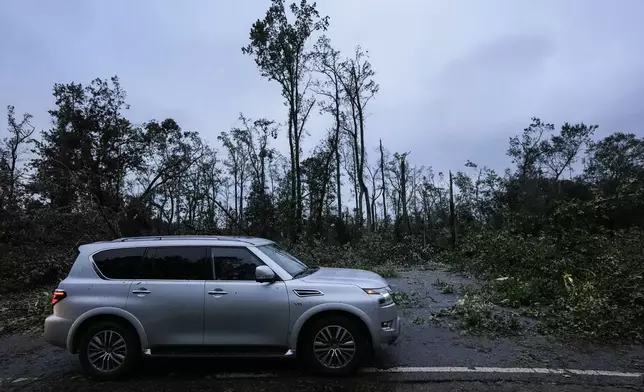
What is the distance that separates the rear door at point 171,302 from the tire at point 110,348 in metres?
0.27

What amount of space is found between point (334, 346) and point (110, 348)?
280cm

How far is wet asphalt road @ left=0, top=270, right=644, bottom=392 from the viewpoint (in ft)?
18.5

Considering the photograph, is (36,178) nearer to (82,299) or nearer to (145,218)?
(145,218)

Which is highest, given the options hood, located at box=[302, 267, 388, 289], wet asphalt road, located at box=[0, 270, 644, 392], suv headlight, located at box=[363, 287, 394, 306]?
hood, located at box=[302, 267, 388, 289]

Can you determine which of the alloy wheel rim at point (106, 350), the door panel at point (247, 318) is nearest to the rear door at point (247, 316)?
the door panel at point (247, 318)

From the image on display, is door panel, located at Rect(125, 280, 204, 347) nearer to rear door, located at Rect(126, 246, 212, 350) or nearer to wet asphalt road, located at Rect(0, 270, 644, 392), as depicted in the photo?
rear door, located at Rect(126, 246, 212, 350)

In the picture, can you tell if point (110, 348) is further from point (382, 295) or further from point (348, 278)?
point (382, 295)

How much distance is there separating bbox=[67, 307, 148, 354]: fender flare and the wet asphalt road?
0.53 m

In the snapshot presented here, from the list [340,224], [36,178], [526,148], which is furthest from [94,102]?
[526,148]

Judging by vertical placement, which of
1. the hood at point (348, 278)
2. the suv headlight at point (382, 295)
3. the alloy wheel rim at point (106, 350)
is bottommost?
the alloy wheel rim at point (106, 350)

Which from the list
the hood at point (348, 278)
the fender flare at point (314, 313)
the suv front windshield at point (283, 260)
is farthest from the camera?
the suv front windshield at point (283, 260)

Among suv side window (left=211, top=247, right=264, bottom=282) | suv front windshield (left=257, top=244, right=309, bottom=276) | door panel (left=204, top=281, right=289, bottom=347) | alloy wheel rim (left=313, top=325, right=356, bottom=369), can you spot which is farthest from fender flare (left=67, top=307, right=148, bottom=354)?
alloy wheel rim (left=313, top=325, right=356, bottom=369)

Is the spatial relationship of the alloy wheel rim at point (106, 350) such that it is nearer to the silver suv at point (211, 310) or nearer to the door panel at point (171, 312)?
the silver suv at point (211, 310)

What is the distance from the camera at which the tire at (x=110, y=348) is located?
5977 mm
